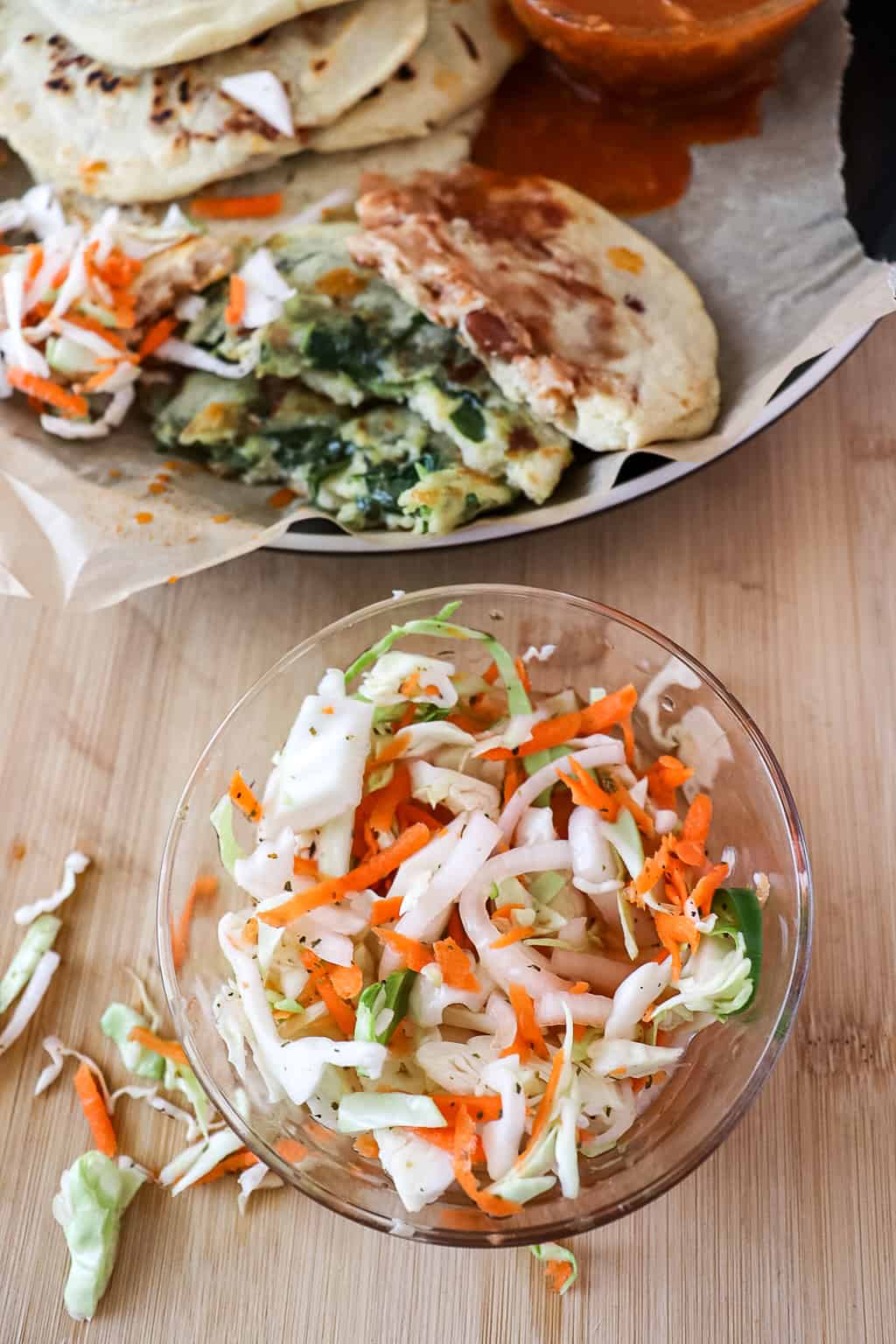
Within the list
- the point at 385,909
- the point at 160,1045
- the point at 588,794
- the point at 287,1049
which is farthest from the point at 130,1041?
the point at 588,794

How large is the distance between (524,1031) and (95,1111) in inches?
28.3

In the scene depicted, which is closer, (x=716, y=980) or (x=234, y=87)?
(x=716, y=980)

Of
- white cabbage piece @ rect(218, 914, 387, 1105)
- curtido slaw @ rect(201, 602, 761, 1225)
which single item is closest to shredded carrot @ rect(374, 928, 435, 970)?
curtido slaw @ rect(201, 602, 761, 1225)

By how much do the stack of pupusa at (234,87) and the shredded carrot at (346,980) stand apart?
5.23 ft

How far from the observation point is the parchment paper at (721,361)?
193 centimetres

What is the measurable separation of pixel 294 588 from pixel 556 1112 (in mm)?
1032

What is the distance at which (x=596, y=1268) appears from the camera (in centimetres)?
160

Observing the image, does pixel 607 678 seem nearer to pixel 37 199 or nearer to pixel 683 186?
pixel 683 186

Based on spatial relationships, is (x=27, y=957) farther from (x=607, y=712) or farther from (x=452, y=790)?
(x=607, y=712)

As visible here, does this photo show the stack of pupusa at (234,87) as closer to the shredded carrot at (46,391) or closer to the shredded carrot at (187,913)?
the shredded carrot at (46,391)

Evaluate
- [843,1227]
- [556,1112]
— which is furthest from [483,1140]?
[843,1227]

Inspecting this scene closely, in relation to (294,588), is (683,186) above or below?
above

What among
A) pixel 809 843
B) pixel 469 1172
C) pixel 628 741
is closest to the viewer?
pixel 469 1172

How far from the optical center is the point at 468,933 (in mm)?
1502
